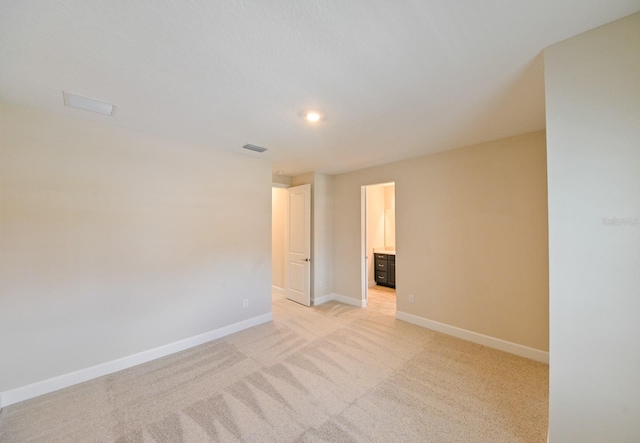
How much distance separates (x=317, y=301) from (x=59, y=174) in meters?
3.95

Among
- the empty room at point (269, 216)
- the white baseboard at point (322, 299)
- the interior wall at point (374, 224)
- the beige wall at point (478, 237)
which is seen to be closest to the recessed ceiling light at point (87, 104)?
the empty room at point (269, 216)

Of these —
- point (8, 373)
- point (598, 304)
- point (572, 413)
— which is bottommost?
point (8, 373)

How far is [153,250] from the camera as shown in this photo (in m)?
2.78

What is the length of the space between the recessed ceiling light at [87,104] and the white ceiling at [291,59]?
0.06 m

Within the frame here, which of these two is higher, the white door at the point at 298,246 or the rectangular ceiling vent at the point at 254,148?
the rectangular ceiling vent at the point at 254,148

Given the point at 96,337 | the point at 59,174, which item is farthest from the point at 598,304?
the point at 59,174

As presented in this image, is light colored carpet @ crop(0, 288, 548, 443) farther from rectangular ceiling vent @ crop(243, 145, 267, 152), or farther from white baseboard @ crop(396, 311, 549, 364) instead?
rectangular ceiling vent @ crop(243, 145, 267, 152)

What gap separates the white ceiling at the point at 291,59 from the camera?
120 cm

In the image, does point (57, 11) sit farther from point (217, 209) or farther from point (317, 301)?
point (317, 301)

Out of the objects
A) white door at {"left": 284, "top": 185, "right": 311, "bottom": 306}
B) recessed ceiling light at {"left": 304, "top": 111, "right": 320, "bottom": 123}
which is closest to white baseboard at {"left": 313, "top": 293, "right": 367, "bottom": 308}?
white door at {"left": 284, "top": 185, "right": 311, "bottom": 306}

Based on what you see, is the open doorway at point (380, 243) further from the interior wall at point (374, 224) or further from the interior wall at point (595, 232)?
the interior wall at point (595, 232)

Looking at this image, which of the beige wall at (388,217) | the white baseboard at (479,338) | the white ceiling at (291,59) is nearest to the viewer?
the white ceiling at (291,59)

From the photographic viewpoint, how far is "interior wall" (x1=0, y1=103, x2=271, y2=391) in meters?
2.09

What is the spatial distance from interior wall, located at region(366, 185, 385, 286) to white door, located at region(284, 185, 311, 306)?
1994mm
